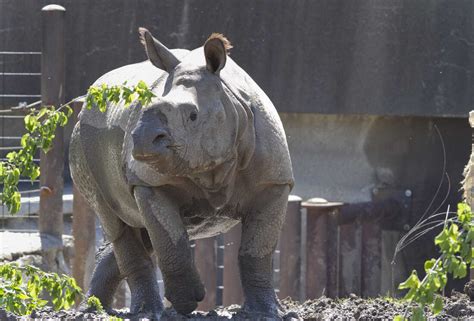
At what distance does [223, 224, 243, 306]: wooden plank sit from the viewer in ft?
36.7

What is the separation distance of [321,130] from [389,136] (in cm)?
55

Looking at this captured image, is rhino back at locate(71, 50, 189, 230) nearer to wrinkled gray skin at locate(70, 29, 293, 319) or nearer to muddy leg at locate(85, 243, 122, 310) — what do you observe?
wrinkled gray skin at locate(70, 29, 293, 319)

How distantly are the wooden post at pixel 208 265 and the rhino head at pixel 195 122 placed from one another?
4232mm

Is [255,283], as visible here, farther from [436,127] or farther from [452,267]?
[436,127]

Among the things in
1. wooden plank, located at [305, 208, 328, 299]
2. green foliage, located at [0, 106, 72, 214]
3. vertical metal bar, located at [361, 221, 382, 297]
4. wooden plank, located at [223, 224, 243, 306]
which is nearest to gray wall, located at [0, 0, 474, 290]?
vertical metal bar, located at [361, 221, 382, 297]

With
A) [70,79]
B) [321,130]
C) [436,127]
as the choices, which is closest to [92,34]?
[70,79]

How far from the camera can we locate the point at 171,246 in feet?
23.1

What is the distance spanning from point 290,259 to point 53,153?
6.37 feet

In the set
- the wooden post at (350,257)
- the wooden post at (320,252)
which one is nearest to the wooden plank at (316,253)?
the wooden post at (320,252)

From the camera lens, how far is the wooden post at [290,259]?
11273 millimetres

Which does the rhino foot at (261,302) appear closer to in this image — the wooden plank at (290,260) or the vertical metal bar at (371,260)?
the wooden plank at (290,260)

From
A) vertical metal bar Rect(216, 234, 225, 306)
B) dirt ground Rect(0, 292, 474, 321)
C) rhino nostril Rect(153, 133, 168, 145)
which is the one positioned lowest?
vertical metal bar Rect(216, 234, 225, 306)

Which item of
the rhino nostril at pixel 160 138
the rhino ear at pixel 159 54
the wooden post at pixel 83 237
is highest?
the rhino ear at pixel 159 54

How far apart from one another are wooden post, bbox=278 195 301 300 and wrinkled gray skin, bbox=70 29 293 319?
11.6 ft
